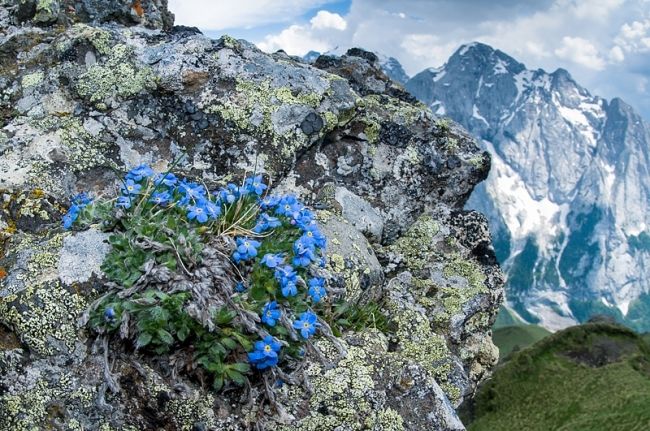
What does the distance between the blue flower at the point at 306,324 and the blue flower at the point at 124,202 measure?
6.72 ft

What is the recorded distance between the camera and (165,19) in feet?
43.1

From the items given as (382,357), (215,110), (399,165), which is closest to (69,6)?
(215,110)

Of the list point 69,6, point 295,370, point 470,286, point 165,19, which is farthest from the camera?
point 165,19

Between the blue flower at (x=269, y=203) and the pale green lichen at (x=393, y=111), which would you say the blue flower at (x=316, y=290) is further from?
the pale green lichen at (x=393, y=111)

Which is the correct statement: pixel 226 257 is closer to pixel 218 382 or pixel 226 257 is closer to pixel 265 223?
pixel 265 223

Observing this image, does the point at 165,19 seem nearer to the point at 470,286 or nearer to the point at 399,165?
the point at 399,165

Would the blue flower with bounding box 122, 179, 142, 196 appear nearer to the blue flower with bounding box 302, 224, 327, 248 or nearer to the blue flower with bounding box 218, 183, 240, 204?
the blue flower with bounding box 218, 183, 240, 204

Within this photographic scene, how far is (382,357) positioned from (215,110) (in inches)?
177

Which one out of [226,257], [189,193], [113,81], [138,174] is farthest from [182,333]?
[113,81]

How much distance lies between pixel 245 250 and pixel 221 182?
2.47 meters

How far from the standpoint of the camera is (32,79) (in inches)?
353

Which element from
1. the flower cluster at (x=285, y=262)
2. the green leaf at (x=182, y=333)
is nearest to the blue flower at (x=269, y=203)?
the flower cluster at (x=285, y=262)

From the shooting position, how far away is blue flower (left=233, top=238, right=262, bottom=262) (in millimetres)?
5664

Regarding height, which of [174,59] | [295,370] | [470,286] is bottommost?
[470,286]
